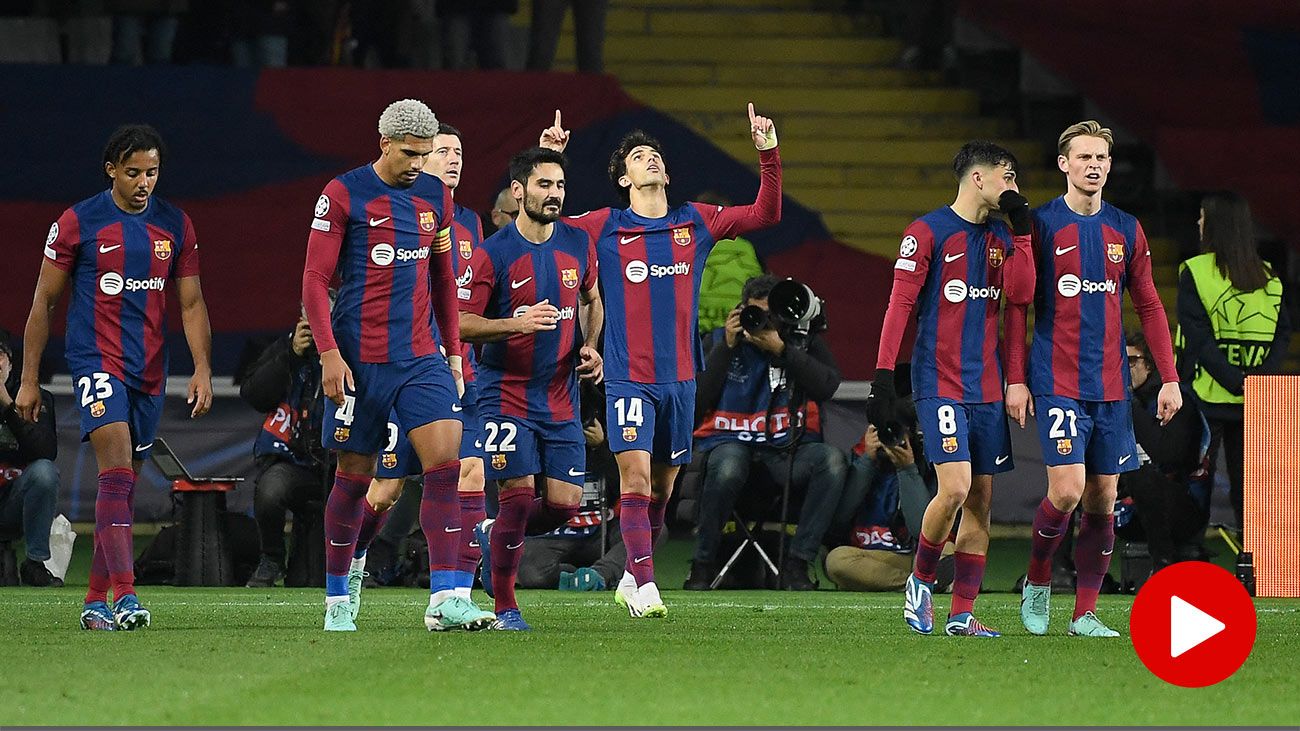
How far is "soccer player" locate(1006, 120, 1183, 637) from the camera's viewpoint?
26.3 feet

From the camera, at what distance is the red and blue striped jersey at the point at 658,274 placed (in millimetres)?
8867

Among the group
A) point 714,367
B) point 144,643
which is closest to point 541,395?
point 144,643

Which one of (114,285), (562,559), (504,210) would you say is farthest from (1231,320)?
(114,285)

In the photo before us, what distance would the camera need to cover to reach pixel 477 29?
633 inches

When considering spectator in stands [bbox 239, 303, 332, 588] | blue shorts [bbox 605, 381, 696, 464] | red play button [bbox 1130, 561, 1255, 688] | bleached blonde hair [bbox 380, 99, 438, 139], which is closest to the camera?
red play button [bbox 1130, 561, 1255, 688]

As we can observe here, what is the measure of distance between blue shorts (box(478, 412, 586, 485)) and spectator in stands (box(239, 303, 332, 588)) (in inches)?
108

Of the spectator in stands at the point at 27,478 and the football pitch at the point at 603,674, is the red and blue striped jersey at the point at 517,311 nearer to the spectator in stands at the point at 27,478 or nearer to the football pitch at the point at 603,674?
the football pitch at the point at 603,674

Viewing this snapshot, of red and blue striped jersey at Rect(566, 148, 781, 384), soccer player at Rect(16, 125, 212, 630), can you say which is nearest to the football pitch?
soccer player at Rect(16, 125, 212, 630)

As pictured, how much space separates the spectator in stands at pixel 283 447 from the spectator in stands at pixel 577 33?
17.2ft

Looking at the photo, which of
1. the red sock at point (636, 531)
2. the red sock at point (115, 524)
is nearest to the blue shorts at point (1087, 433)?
the red sock at point (636, 531)

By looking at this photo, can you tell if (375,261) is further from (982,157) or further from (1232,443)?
(1232,443)

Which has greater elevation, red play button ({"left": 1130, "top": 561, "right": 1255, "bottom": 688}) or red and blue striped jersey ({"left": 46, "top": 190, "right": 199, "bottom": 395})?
red and blue striped jersey ({"left": 46, "top": 190, "right": 199, "bottom": 395})

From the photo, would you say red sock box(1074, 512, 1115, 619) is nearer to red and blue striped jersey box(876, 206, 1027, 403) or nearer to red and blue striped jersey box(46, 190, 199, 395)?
red and blue striped jersey box(876, 206, 1027, 403)

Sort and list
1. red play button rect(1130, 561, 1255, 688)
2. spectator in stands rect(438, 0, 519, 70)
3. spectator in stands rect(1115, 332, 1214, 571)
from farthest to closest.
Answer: spectator in stands rect(438, 0, 519, 70) → spectator in stands rect(1115, 332, 1214, 571) → red play button rect(1130, 561, 1255, 688)
